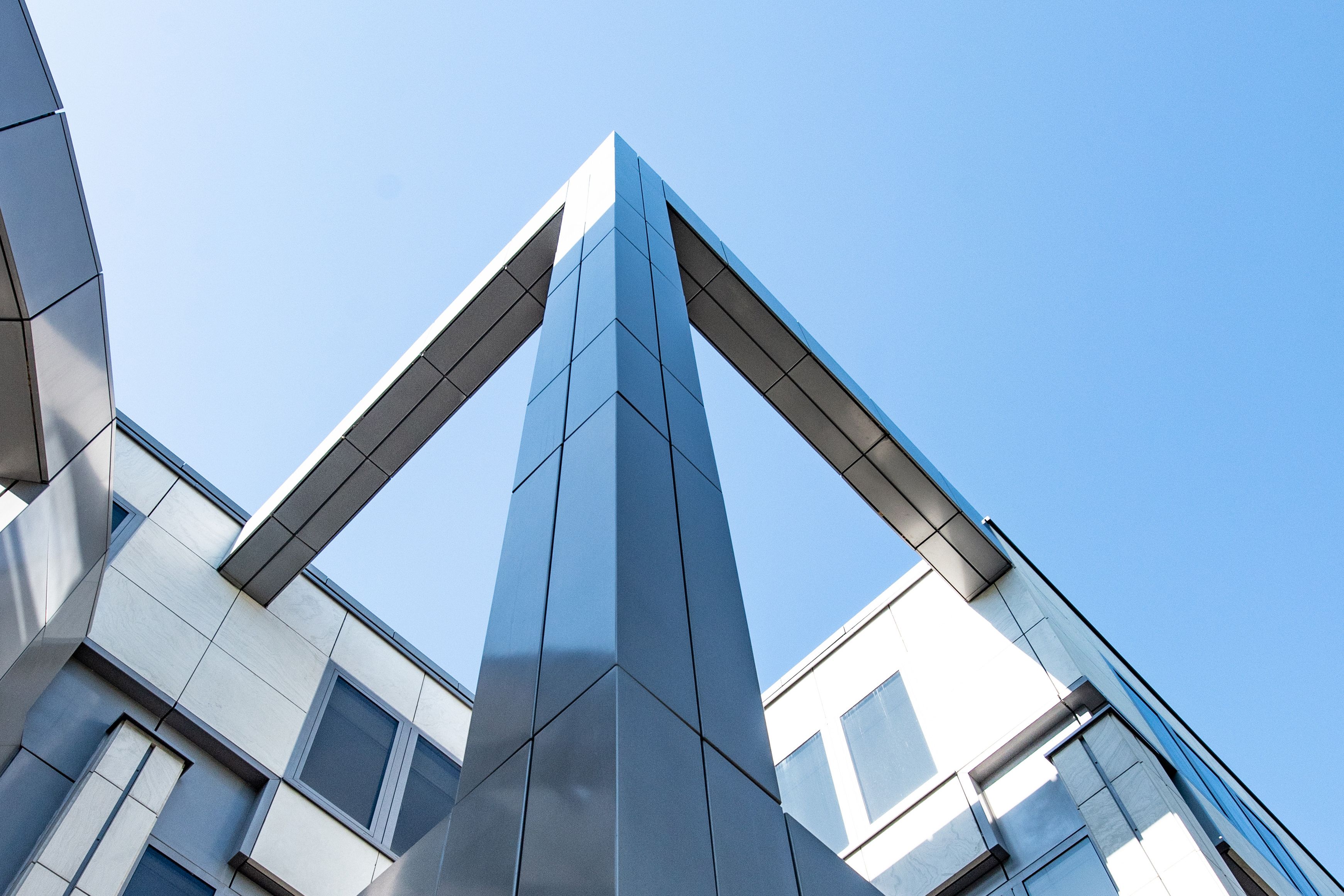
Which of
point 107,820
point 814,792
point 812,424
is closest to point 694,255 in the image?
point 812,424

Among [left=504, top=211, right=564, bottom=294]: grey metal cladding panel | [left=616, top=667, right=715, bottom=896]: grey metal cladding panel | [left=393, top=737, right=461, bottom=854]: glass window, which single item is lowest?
[left=616, top=667, right=715, bottom=896]: grey metal cladding panel

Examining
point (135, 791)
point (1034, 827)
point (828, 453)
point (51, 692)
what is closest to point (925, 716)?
point (1034, 827)

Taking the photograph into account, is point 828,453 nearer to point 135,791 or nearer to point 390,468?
point 390,468

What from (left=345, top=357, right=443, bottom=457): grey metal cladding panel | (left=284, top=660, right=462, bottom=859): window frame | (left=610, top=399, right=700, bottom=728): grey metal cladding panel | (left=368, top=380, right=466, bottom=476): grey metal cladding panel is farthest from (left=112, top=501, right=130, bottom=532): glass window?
(left=610, top=399, right=700, bottom=728): grey metal cladding panel

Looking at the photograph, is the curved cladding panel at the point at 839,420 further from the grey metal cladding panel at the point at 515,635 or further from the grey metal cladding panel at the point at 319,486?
the grey metal cladding panel at the point at 515,635

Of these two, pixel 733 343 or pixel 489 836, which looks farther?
pixel 733 343

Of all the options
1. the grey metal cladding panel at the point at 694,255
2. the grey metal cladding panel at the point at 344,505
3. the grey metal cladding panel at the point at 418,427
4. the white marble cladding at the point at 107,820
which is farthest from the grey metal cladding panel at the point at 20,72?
the grey metal cladding panel at the point at 344,505

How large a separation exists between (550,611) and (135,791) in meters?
8.41

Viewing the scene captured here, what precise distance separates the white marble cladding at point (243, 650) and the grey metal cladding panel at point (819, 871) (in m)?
9.60

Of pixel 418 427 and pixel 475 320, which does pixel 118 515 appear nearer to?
pixel 418 427

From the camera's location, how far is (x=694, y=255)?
14.7 meters

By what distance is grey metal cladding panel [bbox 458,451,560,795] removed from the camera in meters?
4.97

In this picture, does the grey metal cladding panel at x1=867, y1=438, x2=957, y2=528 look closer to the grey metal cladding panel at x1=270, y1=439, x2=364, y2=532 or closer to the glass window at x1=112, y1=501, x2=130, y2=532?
the grey metal cladding panel at x1=270, y1=439, x2=364, y2=532

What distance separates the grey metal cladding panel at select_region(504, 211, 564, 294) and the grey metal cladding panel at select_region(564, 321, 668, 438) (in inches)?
250
